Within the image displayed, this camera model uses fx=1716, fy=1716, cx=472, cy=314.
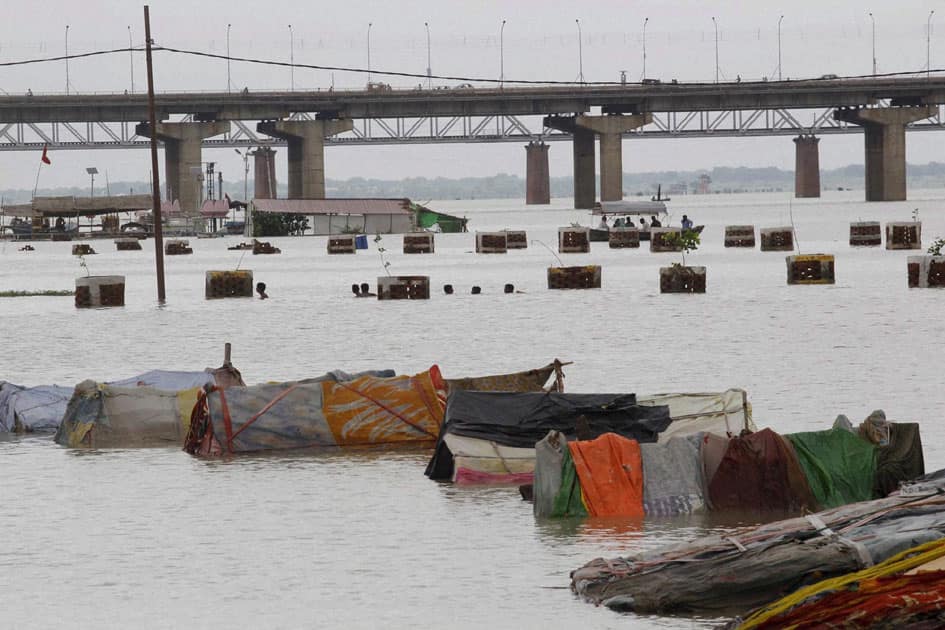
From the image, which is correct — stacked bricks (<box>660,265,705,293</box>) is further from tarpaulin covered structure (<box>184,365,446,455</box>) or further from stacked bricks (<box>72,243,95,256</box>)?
stacked bricks (<box>72,243,95,256</box>)

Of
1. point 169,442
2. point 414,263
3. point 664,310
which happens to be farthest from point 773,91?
point 169,442

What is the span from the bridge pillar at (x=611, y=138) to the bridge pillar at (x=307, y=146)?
86.3 ft

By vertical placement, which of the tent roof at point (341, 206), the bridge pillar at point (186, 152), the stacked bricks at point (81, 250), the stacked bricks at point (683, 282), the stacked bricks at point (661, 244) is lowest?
the stacked bricks at point (683, 282)

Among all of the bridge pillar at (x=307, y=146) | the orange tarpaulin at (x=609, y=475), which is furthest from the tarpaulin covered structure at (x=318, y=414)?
the bridge pillar at (x=307, y=146)

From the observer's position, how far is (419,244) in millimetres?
96812

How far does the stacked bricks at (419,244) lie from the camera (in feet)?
317

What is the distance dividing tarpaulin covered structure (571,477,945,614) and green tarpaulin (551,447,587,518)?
330cm

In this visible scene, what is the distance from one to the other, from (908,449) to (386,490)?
237 inches

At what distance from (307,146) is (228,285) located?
11628cm

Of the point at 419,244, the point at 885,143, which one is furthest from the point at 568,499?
the point at 885,143

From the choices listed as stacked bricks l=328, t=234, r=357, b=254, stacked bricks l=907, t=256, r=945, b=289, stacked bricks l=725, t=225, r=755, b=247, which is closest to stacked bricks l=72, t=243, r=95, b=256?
stacked bricks l=328, t=234, r=357, b=254

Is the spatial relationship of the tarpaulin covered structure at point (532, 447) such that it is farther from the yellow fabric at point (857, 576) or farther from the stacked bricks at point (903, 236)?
the stacked bricks at point (903, 236)

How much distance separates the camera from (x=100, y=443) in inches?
957

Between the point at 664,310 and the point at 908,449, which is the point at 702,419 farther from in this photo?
the point at 664,310
